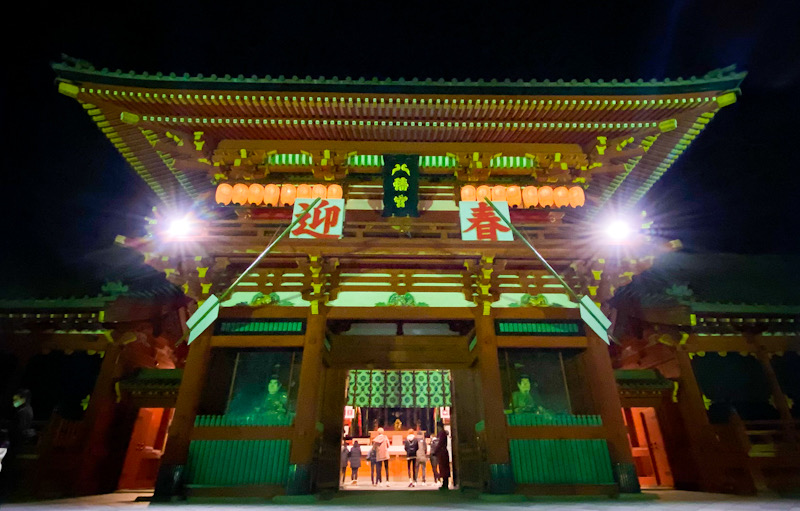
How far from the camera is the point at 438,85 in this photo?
336 inches

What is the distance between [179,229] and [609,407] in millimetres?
10000

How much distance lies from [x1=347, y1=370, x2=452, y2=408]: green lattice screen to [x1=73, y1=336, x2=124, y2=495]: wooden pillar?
20.7ft

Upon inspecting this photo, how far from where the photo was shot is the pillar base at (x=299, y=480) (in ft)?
24.6

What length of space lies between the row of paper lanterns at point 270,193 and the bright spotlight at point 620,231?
6.36 metres

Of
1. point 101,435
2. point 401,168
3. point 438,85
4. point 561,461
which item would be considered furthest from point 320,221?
point 101,435

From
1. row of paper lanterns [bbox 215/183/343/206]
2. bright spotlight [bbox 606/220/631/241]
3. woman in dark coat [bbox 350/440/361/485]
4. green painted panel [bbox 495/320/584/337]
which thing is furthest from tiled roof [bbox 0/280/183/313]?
bright spotlight [bbox 606/220/631/241]

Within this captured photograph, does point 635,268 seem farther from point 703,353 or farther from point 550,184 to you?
point 703,353

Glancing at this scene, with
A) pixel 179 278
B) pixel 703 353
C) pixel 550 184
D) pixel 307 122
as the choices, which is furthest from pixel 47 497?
pixel 703 353

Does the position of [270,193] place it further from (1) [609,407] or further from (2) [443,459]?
(1) [609,407]

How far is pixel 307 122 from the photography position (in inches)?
363

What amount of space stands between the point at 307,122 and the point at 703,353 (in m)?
12.2

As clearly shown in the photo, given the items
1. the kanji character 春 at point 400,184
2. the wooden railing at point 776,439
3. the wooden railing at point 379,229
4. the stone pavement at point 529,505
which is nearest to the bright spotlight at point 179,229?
the wooden railing at point 379,229

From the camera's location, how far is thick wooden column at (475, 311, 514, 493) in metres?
7.78

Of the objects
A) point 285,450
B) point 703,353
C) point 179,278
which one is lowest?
point 285,450
